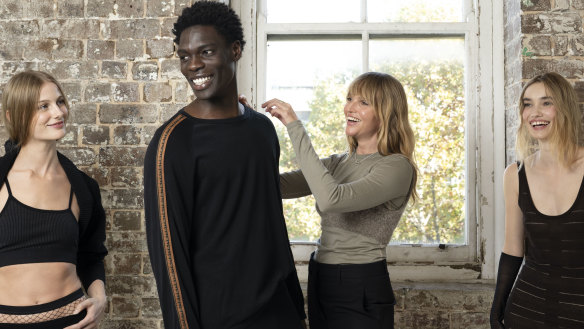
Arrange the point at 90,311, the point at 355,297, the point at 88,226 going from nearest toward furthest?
the point at 355,297
the point at 90,311
the point at 88,226

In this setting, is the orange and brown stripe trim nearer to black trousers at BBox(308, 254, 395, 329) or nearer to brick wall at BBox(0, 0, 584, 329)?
black trousers at BBox(308, 254, 395, 329)

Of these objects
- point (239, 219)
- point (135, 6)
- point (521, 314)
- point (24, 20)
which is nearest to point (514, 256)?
point (521, 314)

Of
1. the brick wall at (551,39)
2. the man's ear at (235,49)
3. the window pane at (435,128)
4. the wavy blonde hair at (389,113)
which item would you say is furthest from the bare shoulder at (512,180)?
the man's ear at (235,49)

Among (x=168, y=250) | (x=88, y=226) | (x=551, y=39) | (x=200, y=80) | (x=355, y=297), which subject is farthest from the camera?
(x=551, y=39)

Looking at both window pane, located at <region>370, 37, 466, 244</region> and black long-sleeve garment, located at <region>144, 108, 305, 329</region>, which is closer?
black long-sleeve garment, located at <region>144, 108, 305, 329</region>

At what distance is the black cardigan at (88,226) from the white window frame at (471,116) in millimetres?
1134

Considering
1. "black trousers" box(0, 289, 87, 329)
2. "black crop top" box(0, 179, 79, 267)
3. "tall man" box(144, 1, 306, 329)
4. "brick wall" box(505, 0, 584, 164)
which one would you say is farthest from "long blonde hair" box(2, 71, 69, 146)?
"brick wall" box(505, 0, 584, 164)

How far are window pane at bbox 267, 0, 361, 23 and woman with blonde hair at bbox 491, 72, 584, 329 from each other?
4.22ft

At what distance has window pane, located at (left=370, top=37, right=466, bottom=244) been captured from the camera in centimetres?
320

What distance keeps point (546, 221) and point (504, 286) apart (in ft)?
1.07

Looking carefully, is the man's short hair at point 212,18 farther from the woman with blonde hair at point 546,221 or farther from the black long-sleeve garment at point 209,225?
the woman with blonde hair at point 546,221

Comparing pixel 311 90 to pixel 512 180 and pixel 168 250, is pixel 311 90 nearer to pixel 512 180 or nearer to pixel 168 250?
pixel 512 180

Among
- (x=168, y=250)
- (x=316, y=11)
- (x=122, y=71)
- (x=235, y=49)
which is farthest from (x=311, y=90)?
(x=168, y=250)

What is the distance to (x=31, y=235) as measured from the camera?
6.89 feet
